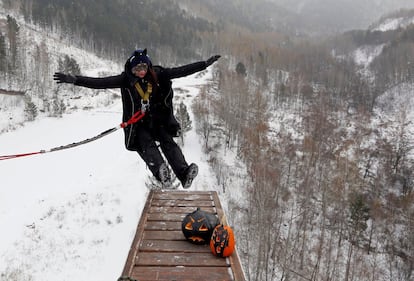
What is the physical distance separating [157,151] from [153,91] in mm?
894

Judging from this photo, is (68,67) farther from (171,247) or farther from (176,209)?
(171,247)

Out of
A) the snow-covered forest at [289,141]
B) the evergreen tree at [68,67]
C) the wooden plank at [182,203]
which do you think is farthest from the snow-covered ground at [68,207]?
the evergreen tree at [68,67]

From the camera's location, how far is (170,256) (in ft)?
12.5

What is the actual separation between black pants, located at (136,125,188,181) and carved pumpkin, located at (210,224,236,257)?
1156 mm

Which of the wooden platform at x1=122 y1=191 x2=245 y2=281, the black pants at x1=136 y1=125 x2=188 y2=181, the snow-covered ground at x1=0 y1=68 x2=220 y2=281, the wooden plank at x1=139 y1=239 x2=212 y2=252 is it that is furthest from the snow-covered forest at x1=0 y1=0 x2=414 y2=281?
the wooden plank at x1=139 y1=239 x2=212 y2=252

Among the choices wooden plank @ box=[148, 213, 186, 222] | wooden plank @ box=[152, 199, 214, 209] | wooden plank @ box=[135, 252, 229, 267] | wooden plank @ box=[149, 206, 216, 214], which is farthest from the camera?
wooden plank @ box=[152, 199, 214, 209]

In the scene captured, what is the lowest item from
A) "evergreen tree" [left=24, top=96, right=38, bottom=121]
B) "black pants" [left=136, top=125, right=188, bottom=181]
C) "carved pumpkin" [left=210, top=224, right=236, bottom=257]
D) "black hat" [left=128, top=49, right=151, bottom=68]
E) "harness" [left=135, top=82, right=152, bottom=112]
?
"evergreen tree" [left=24, top=96, right=38, bottom=121]

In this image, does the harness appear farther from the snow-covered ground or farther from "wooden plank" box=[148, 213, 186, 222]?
the snow-covered ground

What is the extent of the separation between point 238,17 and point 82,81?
130 metres

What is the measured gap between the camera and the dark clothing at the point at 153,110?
444cm

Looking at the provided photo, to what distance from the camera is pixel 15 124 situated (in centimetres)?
2472

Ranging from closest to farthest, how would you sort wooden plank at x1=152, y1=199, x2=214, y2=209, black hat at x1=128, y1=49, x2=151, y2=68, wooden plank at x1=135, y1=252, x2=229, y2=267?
wooden plank at x1=135, y1=252, x2=229, y2=267 < black hat at x1=128, y1=49, x2=151, y2=68 < wooden plank at x1=152, y1=199, x2=214, y2=209

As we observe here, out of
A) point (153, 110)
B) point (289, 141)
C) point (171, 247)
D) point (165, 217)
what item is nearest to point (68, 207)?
point (165, 217)

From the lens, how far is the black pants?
15.3 feet
